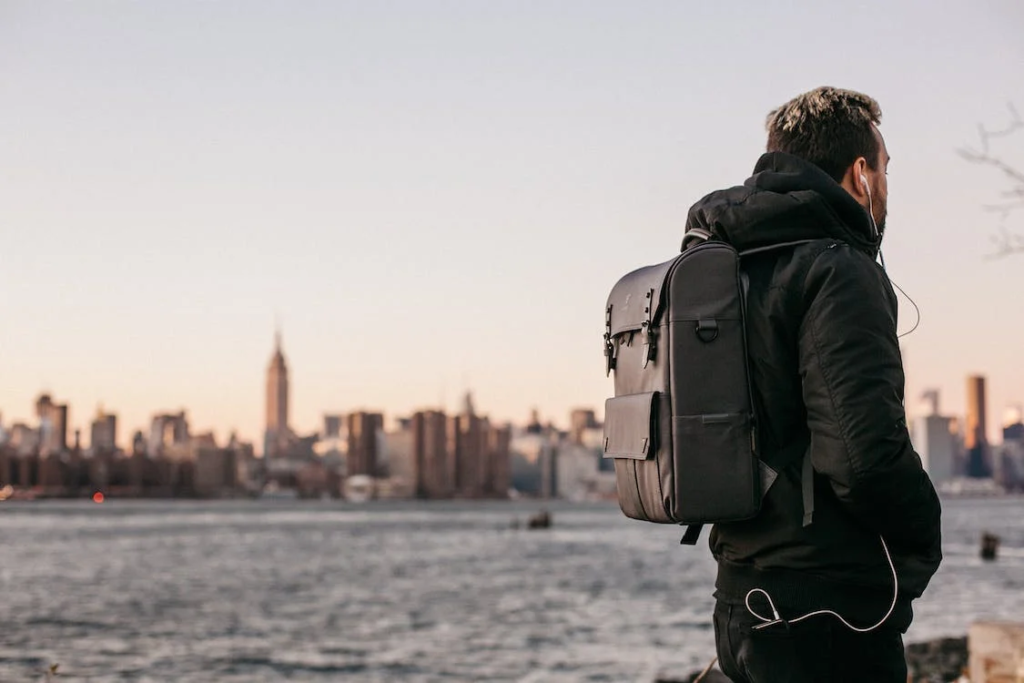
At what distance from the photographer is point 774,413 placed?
3.23m

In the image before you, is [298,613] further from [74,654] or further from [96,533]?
[96,533]

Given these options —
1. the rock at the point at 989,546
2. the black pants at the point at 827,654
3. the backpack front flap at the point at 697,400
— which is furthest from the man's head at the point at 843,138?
the rock at the point at 989,546

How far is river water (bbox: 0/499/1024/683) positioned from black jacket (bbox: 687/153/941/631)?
22.1 metres

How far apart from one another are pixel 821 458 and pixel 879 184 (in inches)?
34.0

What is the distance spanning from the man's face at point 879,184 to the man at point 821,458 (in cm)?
9

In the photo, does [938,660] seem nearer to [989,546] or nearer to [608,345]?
[608,345]

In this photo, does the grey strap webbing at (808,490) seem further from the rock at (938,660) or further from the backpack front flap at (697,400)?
the rock at (938,660)

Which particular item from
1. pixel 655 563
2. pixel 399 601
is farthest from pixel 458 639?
pixel 655 563

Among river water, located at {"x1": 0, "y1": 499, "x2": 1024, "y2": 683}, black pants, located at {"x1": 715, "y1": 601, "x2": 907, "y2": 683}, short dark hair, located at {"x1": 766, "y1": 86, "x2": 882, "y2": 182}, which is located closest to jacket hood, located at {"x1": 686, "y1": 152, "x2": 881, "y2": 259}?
short dark hair, located at {"x1": 766, "y1": 86, "x2": 882, "y2": 182}

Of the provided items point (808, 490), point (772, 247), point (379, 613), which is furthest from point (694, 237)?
point (379, 613)

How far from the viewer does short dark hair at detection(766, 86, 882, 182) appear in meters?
3.43

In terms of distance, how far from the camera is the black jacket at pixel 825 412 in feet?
9.92

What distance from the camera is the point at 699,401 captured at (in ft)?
10.5

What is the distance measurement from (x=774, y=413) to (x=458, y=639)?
101ft
